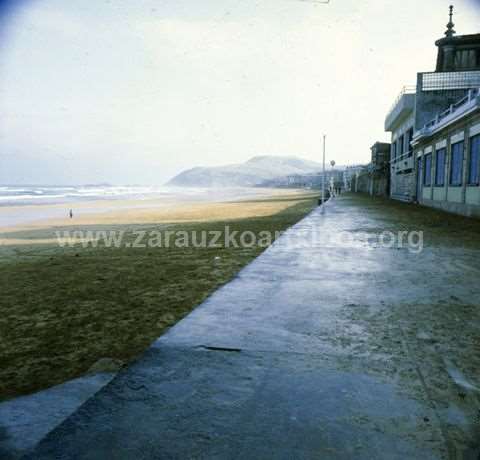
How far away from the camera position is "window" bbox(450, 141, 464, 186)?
17688 millimetres

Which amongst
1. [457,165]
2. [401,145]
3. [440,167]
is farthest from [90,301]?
[401,145]

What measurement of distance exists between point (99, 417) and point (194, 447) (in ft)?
1.77

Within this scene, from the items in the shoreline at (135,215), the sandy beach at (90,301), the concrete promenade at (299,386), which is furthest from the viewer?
the shoreline at (135,215)

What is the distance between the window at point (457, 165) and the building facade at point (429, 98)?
8.45 feet

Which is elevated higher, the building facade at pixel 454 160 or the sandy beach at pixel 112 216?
the building facade at pixel 454 160

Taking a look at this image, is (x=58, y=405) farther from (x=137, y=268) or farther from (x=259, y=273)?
(x=137, y=268)

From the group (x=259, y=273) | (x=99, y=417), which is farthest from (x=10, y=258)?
(x=99, y=417)

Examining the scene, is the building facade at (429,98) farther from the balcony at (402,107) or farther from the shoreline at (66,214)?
the shoreline at (66,214)

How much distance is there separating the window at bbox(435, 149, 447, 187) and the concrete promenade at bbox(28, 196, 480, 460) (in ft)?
62.9

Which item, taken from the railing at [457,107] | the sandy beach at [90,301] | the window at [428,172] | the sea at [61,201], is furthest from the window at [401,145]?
the sandy beach at [90,301]

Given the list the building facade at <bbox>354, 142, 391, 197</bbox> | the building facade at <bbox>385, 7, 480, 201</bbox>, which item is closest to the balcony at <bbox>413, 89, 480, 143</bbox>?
the building facade at <bbox>385, 7, 480, 201</bbox>

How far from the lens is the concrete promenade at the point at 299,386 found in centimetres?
160

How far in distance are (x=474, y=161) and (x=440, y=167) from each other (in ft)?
17.8

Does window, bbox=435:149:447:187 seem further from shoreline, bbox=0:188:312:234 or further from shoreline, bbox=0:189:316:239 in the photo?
shoreline, bbox=0:188:312:234
